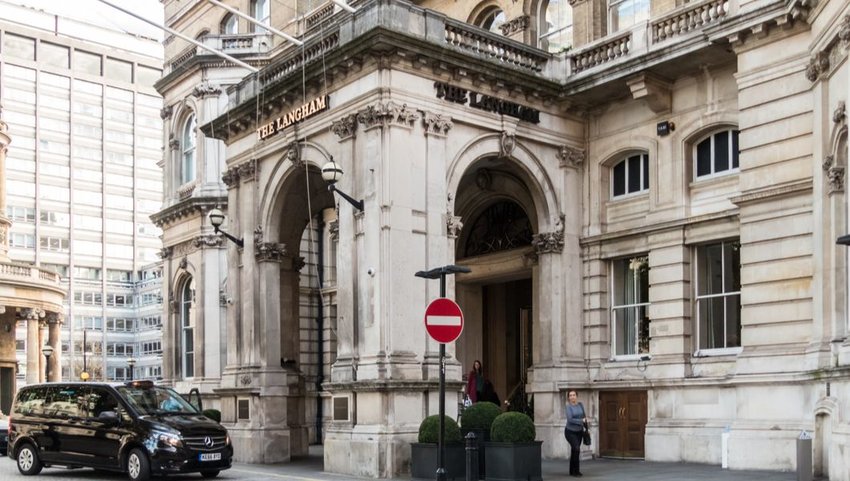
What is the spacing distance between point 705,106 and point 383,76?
749 centimetres

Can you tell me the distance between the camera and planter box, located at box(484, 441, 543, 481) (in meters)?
18.9

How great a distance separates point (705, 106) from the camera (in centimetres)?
2323

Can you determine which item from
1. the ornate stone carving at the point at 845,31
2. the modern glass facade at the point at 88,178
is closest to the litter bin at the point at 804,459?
the ornate stone carving at the point at 845,31

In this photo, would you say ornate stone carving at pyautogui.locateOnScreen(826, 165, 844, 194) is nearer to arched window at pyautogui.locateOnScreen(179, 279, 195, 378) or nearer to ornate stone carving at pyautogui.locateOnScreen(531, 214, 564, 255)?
ornate stone carving at pyautogui.locateOnScreen(531, 214, 564, 255)

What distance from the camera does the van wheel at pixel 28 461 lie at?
22.0 metres

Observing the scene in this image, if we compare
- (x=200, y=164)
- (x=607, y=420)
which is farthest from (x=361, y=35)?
(x=200, y=164)

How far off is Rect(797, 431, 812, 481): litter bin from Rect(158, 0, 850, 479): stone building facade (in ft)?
1.37

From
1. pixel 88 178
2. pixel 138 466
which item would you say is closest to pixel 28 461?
pixel 138 466

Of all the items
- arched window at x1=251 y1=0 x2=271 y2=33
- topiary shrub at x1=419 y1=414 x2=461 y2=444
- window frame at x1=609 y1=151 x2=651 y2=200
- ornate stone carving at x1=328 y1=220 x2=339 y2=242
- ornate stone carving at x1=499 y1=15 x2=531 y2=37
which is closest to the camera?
topiary shrub at x1=419 y1=414 x2=461 y2=444

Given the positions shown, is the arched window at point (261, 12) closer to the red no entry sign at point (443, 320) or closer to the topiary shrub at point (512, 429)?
the topiary shrub at point (512, 429)

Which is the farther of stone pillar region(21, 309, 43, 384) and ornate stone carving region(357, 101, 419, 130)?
stone pillar region(21, 309, 43, 384)

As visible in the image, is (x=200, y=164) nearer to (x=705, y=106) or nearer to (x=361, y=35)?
(x=361, y=35)

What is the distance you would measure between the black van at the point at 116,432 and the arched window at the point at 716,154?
12.4 metres

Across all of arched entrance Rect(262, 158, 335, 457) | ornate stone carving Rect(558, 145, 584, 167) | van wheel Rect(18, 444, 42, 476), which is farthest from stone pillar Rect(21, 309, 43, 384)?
ornate stone carving Rect(558, 145, 584, 167)
